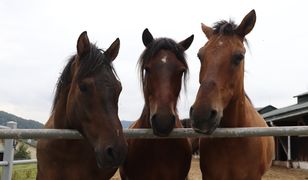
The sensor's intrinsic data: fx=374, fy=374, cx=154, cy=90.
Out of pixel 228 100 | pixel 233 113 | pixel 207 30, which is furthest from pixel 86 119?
pixel 207 30

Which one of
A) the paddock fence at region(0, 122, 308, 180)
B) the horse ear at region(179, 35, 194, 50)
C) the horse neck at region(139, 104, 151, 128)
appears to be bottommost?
the paddock fence at region(0, 122, 308, 180)

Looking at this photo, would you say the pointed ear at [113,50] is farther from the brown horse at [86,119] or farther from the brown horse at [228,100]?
the brown horse at [228,100]

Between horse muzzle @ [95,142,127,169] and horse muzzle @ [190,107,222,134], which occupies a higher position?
horse muzzle @ [190,107,222,134]

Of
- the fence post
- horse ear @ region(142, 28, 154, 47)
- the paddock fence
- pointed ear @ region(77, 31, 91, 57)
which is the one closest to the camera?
the paddock fence

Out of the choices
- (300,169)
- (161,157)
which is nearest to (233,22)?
(161,157)

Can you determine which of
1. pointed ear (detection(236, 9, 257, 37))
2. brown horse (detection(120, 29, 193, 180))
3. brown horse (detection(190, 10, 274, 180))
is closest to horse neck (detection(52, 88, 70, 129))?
brown horse (detection(120, 29, 193, 180))

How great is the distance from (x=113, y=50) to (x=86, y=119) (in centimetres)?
88

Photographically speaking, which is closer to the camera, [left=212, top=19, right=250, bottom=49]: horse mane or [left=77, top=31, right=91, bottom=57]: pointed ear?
[left=77, top=31, right=91, bottom=57]: pointed ear

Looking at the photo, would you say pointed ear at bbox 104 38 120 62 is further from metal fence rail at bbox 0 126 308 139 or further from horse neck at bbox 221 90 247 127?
horse neck at bbox 221 90 247 127

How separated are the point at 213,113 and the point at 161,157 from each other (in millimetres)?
1061

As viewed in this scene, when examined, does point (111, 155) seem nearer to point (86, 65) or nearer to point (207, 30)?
point (86, 65)

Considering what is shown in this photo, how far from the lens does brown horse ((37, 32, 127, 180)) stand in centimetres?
301

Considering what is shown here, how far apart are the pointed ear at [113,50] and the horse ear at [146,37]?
2.02 ft

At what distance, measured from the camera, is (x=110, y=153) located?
9.64ft
